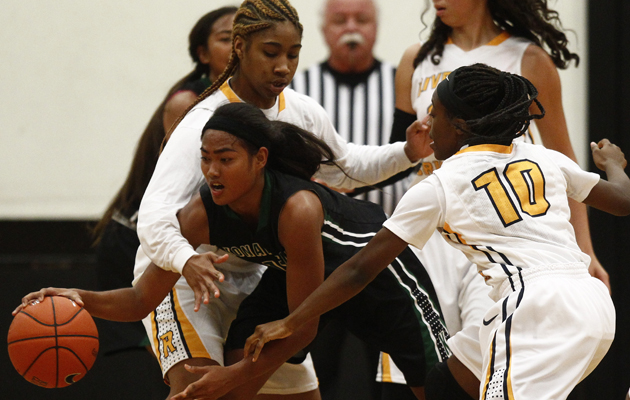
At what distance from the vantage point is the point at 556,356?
2.23m

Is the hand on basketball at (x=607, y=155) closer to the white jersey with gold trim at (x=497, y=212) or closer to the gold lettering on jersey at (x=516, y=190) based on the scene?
the white jersey with gold trim at (x=497, y=212)

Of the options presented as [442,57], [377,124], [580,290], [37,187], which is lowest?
[37,187]

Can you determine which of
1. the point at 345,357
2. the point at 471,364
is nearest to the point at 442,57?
the point at 471,364

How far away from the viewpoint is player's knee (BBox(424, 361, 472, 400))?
9.07 ft

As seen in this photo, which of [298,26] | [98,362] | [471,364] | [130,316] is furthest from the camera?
[98,362]

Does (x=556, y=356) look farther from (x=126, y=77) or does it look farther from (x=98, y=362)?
(x=126, y=77)

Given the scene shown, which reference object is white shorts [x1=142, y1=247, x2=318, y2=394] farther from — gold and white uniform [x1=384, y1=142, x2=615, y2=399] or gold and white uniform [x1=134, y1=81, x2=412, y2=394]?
gold and white uniform [x1=384, y1=142, x2=615, y2=399]

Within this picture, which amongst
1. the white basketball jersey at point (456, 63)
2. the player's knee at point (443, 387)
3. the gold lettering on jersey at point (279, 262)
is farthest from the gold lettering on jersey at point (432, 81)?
the player's knee at point (443, 387)

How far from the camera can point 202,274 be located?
2.62 metres

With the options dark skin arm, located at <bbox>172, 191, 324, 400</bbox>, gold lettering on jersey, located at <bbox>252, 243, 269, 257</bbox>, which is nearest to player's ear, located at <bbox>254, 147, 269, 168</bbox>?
dark skin arm, located at <bbox>172, 191, 324, 400</bbox>

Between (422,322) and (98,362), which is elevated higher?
(422,322)

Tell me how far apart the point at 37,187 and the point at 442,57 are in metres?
3.08

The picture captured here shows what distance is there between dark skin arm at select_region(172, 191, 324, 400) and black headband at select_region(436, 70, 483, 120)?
0.60 metres

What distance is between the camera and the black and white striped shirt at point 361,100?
207 inches
